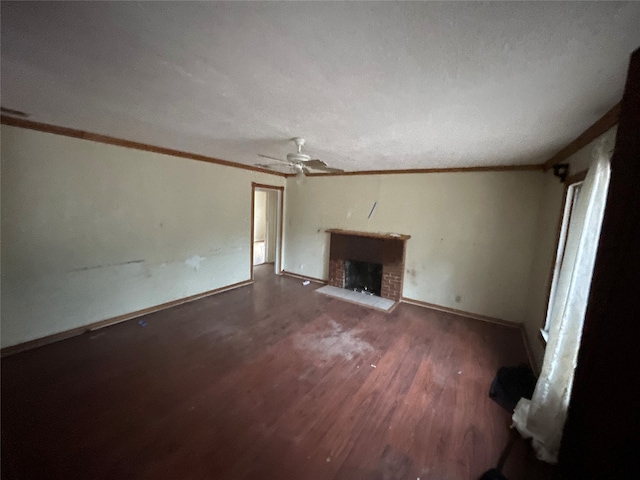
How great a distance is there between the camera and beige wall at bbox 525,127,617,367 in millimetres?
2406

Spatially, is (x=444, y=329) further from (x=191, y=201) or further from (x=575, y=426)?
(x=191, y=201)

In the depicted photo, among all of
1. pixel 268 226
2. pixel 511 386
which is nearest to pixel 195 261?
pixel 268 226

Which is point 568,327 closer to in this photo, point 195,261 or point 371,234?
point 371,234

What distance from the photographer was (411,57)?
1149 mm

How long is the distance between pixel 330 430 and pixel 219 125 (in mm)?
2587

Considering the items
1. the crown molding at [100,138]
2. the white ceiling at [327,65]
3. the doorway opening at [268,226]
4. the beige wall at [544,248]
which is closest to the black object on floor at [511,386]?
the beige wall at [544,248]

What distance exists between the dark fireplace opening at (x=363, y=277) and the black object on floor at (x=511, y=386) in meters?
2.29

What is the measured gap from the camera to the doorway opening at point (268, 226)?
515 centimetres

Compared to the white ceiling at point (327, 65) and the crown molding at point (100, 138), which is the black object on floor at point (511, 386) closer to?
the white ceiling at point (327, 65)

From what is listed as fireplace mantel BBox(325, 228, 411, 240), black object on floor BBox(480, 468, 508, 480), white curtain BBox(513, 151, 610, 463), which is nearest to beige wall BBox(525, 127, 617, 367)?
white curtain BBox(513, 151, 610, 463)

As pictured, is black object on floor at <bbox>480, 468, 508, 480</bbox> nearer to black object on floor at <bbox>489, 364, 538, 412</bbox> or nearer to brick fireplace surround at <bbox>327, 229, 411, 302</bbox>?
black object on floor at <bbox>489, 364, 538, 412</bbox>

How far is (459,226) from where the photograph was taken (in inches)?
151

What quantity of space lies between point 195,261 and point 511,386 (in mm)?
4190

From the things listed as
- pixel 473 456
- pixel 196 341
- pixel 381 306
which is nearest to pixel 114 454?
pixel 196 341
